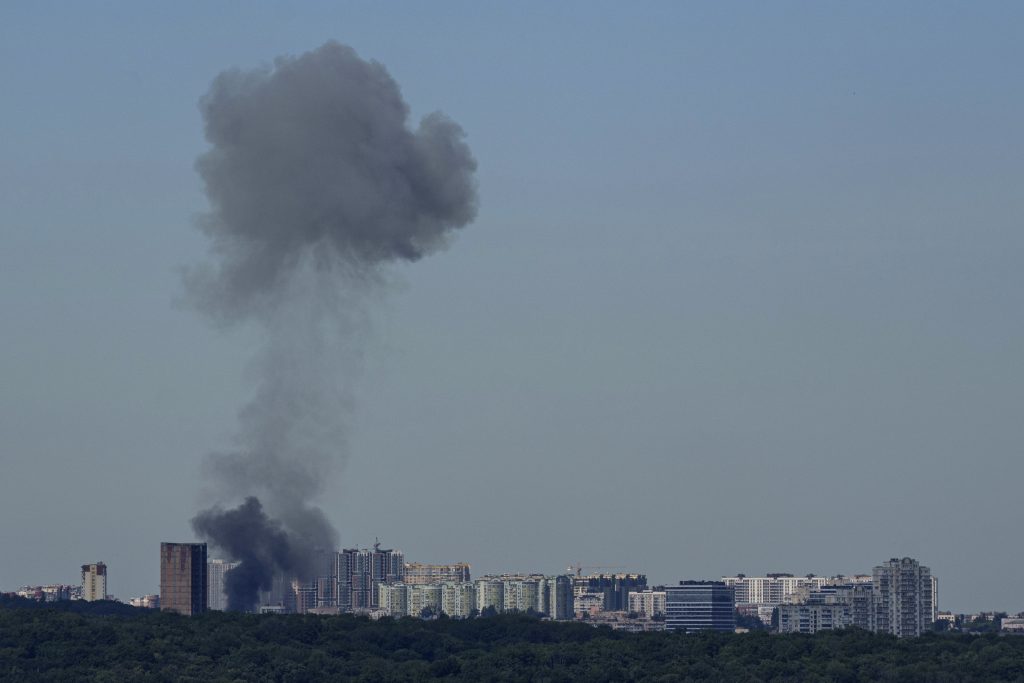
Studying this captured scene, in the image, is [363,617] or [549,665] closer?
[549,665]

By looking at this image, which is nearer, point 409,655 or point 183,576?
point 409,655

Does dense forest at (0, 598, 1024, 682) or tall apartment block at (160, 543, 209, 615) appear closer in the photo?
dense forest at (0, 598, 1024, 682)

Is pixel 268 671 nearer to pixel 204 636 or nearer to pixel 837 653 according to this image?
pixel 204 636

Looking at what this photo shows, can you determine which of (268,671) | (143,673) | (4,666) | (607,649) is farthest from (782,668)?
(4,666)

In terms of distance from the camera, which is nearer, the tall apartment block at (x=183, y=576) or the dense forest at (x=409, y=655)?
the dense forest at (x=409, y=655)
